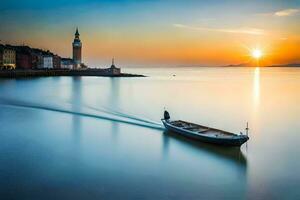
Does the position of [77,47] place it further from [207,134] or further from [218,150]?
[218,150]

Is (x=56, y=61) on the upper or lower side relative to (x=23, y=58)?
A: upper

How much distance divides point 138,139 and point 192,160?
15.8ft

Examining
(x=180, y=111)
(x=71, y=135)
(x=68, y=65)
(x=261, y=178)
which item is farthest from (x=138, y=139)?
(x=68, y=65)

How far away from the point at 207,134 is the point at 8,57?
89384mm

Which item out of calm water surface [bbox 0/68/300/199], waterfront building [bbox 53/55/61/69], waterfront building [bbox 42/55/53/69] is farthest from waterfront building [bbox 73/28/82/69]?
calm water surface [bbox 0/68/300/199]

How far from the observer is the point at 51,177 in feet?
39.9

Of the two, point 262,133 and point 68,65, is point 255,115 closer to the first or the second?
point 262,133

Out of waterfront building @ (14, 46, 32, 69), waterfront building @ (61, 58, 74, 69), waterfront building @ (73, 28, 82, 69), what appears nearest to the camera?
waterfront building @ (14, 46, 32, 69)

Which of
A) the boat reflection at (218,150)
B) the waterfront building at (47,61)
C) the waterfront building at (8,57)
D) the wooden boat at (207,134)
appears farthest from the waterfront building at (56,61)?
the boat reflection at (218,150)

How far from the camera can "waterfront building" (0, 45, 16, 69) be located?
9141 cm

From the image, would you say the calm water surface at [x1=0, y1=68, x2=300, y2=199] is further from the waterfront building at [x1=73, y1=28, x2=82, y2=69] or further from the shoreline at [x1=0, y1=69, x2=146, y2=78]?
the waterfront building at [x1=73, y1=28, x2=82, y2=69]

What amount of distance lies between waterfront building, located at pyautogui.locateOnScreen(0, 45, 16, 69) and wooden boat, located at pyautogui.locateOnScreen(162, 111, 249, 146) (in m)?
82.1

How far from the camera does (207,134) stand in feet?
57.6

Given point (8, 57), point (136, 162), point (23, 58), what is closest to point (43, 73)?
point (23, 58)
